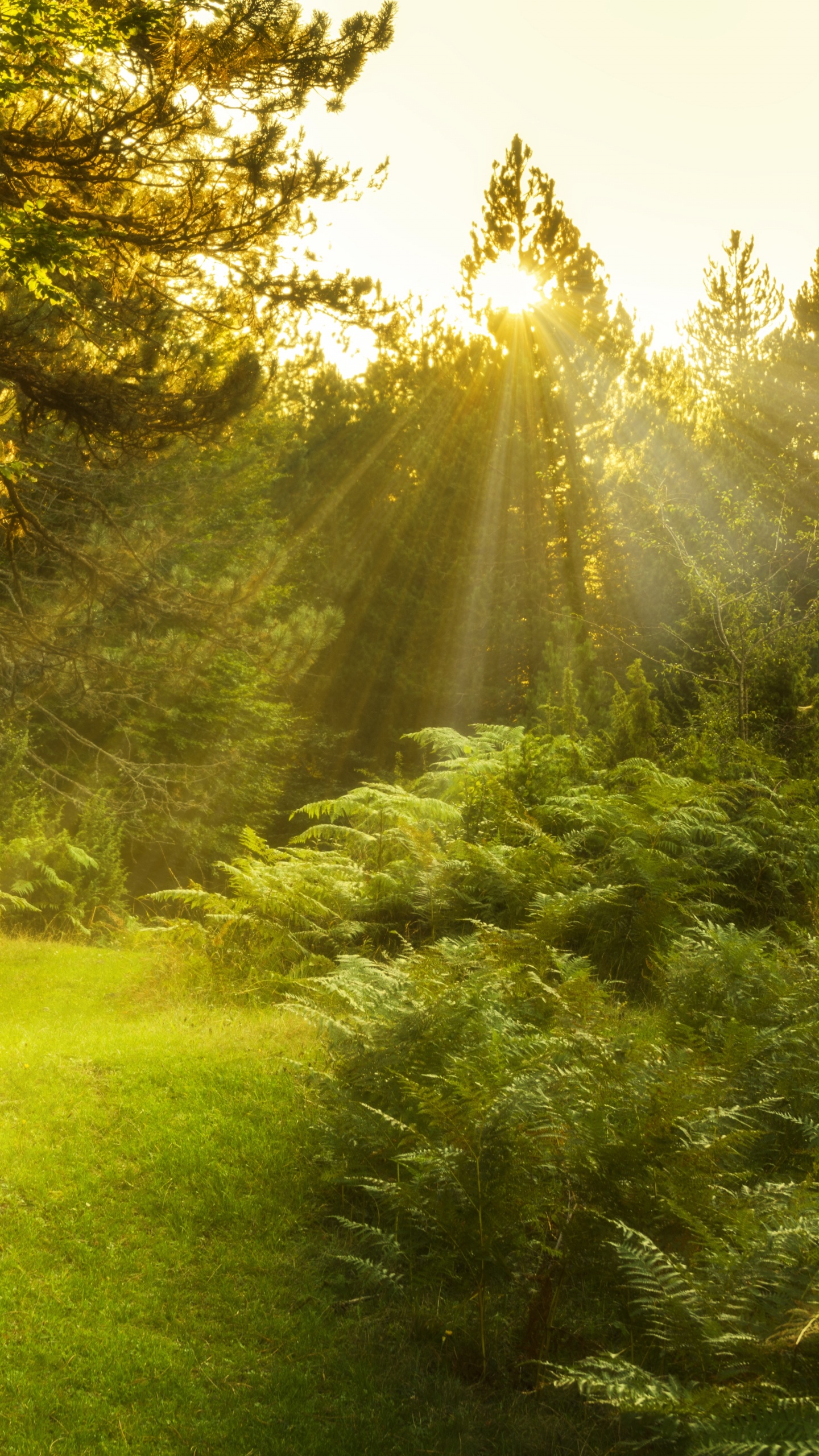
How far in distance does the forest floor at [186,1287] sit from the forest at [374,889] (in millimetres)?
27

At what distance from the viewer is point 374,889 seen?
805 cm

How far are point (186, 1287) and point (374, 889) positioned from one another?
4.54 meters

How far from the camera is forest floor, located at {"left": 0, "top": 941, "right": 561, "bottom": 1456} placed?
9.58 ft

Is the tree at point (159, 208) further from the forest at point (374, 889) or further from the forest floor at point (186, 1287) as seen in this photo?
the forest floor at point (186, 1287)

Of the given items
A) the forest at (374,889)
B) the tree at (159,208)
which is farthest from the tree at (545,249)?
the tree at (159,208)

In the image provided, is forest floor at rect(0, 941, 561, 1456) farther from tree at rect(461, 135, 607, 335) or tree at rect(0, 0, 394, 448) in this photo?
tree at rect(461, 135, 607, 335)

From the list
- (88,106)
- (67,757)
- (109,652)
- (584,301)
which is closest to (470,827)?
(88,106)

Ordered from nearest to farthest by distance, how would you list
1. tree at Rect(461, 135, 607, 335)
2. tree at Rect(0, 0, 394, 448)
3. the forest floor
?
the forest floor
tree at Rect(0, 0, 394, 448)
tree at Rect(461, 135, 607, 335)

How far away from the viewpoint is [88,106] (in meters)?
6.77

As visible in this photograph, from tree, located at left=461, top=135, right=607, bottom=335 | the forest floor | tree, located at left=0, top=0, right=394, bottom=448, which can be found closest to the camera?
the forest floor

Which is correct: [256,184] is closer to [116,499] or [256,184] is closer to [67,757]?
[116,499]

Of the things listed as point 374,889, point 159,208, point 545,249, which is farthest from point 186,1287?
point 545,249

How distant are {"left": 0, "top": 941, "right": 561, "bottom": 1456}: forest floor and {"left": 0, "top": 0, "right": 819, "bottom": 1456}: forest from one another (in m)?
0.03

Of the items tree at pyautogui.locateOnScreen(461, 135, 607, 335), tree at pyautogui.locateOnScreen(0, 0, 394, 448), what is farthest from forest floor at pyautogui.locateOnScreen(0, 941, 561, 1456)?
tree at pyautogui.locateOnScreen(461, 135, 607, 335)
